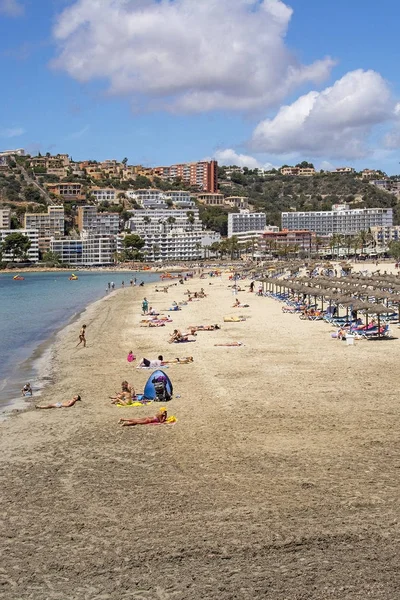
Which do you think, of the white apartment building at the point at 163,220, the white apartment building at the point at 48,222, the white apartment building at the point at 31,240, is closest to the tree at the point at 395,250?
the white apartment building at the point at 163,220

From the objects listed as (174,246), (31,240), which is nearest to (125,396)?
(31,240)

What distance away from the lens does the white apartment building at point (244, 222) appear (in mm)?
170500

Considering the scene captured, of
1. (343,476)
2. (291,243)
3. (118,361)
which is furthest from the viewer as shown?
(291,243)

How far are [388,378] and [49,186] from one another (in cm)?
18477

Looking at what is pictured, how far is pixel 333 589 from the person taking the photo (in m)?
6.02

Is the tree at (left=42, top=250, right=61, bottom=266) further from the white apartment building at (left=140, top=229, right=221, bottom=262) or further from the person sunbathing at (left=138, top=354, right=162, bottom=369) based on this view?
the person sunbathing at (left=138, top=354, right=162, bottom=369)

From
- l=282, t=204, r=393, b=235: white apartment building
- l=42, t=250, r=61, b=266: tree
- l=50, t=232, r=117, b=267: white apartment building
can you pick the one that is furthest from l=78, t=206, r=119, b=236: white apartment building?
l=282, t=204, r=393, b=235: white apartment building

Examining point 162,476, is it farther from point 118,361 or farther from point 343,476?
point 118,361

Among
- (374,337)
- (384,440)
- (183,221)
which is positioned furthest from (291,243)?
(384,440)

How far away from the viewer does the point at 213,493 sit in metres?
8.40

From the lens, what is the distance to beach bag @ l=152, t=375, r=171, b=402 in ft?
45.6

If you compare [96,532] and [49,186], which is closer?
[96,532]

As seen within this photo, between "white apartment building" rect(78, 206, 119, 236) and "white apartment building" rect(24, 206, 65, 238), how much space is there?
4.68 meters

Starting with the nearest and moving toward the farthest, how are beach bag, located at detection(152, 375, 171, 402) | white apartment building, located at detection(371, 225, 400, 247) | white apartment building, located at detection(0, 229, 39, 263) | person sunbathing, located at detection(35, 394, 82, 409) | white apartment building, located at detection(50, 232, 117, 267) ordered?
person sunbathing, located at detection(35, 394, 82, 409) < beach bag, located at detection(152, 375, 171, 402) < white apartment building, located at detection(0, 229, 39, 263) < white apartment building, located at detection(50, 232, 117, 267) < white apartment building, located at detection(371, 225, 400, 247)
